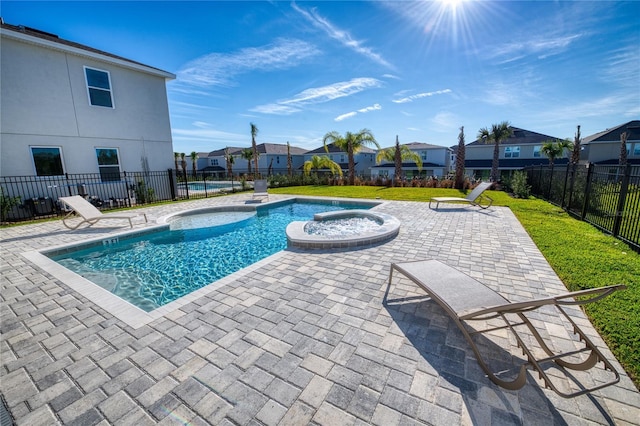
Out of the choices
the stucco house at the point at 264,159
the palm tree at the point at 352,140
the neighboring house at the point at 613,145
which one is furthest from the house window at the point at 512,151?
the stucco house at the point at 264,159

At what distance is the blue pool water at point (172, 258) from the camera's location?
4.83 meters

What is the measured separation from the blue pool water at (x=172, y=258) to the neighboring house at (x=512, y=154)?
32.0m

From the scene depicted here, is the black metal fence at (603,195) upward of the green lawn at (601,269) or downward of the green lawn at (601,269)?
upward

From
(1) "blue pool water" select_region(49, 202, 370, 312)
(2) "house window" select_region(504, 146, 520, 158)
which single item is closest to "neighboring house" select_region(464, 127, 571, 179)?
(2) "house window" select_region(504, 146, 520, 158)

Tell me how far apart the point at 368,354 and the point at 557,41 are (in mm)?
12225

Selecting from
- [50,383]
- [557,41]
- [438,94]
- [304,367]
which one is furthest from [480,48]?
[50,383]

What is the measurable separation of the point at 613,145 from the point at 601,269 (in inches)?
1406

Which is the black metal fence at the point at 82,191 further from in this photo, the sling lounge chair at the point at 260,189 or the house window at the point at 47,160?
the sling lounge chair at the point at 260,189

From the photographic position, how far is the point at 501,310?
2078mm

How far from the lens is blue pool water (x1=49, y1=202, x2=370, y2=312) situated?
15.9 feet

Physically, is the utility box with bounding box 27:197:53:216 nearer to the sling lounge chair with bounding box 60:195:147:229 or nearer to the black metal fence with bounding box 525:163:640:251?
the sling lounge chair with bounding box 60:195:147:229

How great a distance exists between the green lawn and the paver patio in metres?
0.18

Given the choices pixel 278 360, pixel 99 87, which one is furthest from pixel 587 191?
pixel 99 87

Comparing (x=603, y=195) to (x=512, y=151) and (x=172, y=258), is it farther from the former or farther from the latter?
(x=512, y=151)
